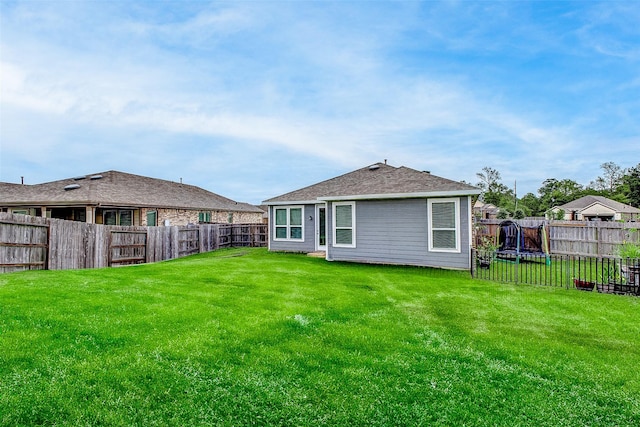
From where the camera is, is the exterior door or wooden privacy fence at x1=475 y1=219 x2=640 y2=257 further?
the exterior door

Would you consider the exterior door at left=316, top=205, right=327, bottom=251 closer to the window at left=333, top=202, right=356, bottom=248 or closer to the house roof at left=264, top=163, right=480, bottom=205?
the house roof at left=264, top=163, right=480, bottom=205

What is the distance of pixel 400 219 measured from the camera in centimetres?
1262

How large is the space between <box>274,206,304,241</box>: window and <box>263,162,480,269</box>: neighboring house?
1.37m

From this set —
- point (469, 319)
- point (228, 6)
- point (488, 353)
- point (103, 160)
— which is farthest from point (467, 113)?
point (103, 160)

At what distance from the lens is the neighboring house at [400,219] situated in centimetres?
1169

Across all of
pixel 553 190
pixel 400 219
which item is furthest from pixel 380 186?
pixel 553 190

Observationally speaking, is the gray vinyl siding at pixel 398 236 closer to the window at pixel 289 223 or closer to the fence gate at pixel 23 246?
the window at pixel 289 223

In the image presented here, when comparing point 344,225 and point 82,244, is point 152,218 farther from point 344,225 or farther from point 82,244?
point 344,225

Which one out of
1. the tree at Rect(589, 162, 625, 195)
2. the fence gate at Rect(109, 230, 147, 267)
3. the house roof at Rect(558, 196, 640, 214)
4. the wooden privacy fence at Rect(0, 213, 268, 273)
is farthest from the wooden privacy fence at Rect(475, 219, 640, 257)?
the tree at Rect(589, 162, 625, 195)

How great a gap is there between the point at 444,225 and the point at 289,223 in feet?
26.4

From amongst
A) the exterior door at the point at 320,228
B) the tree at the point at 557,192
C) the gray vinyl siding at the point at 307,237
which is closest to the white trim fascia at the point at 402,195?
the exterior door at the point at 320,228

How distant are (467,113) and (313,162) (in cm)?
1243

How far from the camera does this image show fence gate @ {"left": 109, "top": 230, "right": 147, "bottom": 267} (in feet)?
44.4

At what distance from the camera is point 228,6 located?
1227 centimetres
